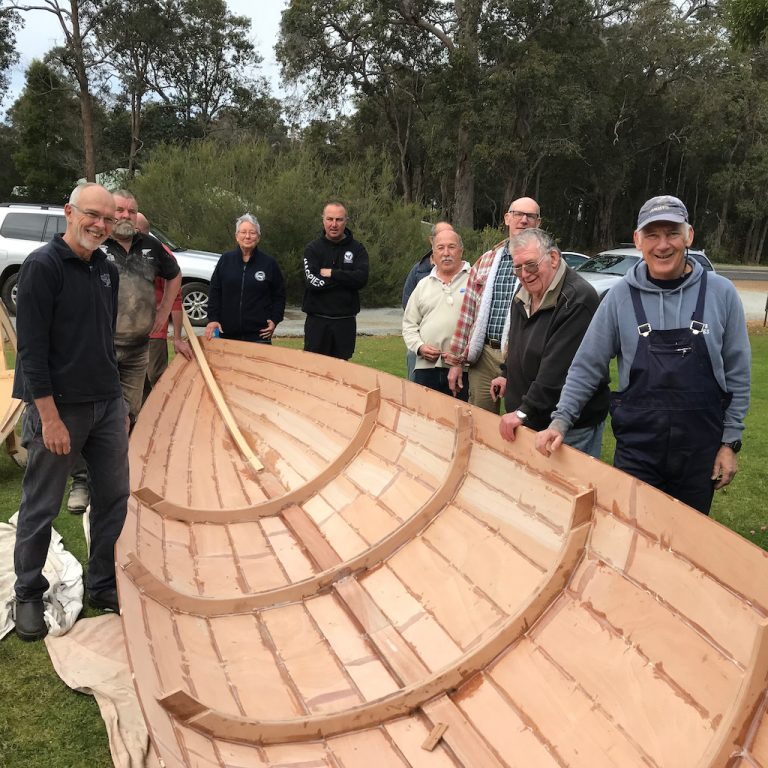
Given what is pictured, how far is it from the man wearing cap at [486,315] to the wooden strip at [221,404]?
1.35 metres

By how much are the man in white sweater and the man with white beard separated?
1.61 metres

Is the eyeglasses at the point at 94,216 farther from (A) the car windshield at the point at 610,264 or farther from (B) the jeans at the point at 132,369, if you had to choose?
(A) the car windshield at the point at 610,264

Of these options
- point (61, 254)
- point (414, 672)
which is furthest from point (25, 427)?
point (414, 672)

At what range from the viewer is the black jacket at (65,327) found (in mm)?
2666

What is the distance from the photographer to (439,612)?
2582 millimetres

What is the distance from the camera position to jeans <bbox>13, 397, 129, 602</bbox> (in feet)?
9.56

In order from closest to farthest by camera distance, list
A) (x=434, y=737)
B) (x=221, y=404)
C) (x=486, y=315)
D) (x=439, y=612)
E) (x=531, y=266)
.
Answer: (x=434, y=737), (x=439, y=612), (x=531, y=266), (x=486, y=315), (x=221, y=404)

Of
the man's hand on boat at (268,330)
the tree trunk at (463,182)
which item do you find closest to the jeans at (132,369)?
the man's hand on boat at (268,330)

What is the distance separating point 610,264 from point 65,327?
45.7ft

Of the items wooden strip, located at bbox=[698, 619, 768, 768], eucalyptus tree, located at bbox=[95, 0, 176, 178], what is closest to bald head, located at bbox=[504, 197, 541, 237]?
wooden strip, located at bbox=[698, 619, 768, 768]

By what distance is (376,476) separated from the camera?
3.50 meters

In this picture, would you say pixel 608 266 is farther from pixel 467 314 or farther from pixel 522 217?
pixel 522 217

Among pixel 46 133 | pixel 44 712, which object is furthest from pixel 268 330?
pixel 46 133

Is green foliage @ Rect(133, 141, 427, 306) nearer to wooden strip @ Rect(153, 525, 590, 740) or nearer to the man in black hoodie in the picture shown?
the man in black hoodie
